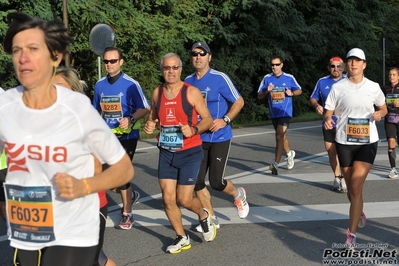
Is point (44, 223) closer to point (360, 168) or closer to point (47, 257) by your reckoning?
point (47, 257)

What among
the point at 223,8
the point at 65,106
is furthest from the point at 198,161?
the point at 223,8

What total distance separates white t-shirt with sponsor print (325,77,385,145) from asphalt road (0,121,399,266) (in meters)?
1.02

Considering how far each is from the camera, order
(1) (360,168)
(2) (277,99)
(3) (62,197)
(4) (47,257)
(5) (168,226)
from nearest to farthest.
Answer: (3) (62,197) → (4) (47,257) → (1) (360,168) → (5) (168,226) → (2) (277,99)

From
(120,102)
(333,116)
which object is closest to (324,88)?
(333,116)

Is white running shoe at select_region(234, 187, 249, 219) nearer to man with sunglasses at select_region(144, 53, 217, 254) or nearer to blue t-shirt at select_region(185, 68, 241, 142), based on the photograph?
blue t-shirt at select_region(185, 68, 241, 142)

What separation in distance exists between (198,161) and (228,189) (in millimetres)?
1231

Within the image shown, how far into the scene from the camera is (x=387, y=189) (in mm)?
9672

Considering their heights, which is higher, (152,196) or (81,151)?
(81,151)

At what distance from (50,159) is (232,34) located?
79.3 ft

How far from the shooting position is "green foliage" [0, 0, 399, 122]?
65.0 ft

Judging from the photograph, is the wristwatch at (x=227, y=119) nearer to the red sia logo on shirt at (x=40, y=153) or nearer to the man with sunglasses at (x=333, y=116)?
the man with sunglasses at (x=333, y=116)

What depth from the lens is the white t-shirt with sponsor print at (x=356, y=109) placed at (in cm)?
659

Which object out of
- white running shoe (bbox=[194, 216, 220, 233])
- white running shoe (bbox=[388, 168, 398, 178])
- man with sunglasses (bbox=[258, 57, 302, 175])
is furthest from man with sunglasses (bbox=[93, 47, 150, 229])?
white running shoe (bbox=[388, 168, 398, 178])

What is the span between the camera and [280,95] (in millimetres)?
12258
